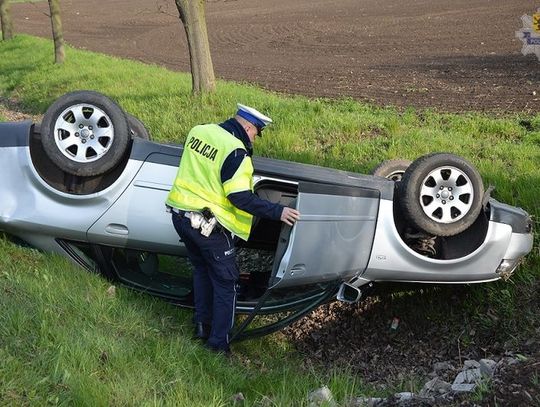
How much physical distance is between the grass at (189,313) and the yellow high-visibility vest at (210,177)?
0.86 meters

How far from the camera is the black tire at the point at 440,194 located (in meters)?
4.86

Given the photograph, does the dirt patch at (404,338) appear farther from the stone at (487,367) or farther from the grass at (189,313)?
the stone at (487,367)

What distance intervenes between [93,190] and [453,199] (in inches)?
104

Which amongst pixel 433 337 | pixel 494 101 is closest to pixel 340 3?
pixel 494 101

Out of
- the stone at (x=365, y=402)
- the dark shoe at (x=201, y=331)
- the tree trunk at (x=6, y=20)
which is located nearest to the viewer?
the stone at (x=365, y=402)

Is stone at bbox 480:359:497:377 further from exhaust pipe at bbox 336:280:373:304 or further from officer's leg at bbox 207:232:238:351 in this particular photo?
officer's leg at bbox 207:232:238:351

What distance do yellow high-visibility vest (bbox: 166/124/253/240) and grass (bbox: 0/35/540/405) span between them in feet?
2.82

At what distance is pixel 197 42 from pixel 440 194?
6735mm

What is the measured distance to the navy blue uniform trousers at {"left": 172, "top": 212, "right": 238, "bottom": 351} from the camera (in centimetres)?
473

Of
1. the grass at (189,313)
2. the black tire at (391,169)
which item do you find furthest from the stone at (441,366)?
the black tire at (391,169)

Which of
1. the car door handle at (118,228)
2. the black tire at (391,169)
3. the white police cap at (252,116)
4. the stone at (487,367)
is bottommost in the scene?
the stone at (487,367)

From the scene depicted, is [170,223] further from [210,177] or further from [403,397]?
[403,397]

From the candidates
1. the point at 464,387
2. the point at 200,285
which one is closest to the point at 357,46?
the point at 200,285

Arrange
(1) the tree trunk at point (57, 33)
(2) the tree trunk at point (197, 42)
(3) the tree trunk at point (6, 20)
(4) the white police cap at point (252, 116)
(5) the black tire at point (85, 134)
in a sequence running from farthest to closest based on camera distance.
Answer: (3) the tree trunk at point (6, 20) < (1) the tree trunk at point (57, 33) < (2) the tree trunk at point (197, 42) < (5) the black tire at point (85, 134) < (4) the white police cap at point (252, 116)
